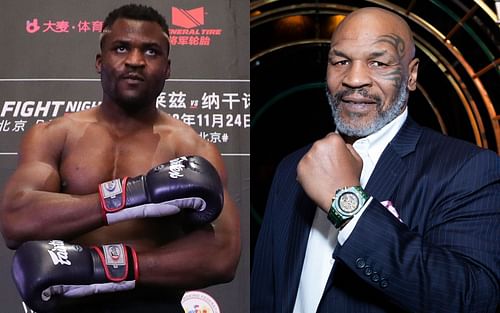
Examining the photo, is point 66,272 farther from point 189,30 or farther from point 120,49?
point 189,30

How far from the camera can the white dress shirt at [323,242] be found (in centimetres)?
186

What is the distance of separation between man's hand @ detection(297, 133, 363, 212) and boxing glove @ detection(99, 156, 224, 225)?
0.54 m

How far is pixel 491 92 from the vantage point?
481 cm

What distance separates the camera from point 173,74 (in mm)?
2383

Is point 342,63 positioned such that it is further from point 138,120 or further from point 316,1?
point 316,1

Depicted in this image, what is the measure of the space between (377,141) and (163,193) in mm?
671

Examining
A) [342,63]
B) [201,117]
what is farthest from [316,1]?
[342,63]

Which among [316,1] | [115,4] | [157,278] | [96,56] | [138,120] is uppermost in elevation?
[316,1]

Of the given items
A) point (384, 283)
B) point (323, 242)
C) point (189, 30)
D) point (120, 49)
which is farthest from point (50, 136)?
point (384, 283)

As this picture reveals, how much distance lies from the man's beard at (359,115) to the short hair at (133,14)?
73 centimetres

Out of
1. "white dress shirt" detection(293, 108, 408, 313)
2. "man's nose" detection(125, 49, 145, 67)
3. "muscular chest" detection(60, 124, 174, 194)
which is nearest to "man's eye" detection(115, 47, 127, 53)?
"man's nose" detection(125, 49, 145, 67)

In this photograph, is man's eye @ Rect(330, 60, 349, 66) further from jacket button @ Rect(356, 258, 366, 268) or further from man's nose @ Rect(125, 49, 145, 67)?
man's nose @ Rect(125, 49, 145, 67)

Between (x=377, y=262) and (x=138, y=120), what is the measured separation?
104 cm

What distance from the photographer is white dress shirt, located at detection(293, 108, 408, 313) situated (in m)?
1.86
